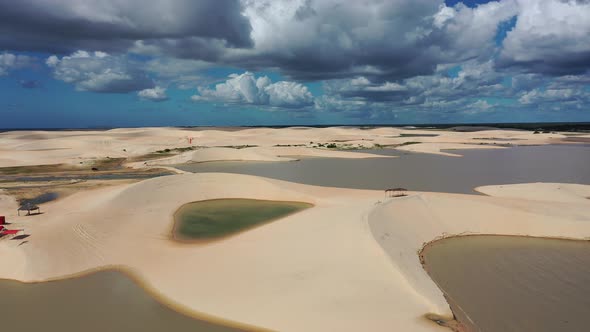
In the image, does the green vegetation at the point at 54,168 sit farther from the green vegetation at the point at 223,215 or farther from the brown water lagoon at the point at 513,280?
the brown water lagoon at the point at 513,280

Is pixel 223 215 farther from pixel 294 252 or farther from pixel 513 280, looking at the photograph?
pixel 513 280

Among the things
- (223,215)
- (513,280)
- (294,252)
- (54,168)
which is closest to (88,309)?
(294,252)

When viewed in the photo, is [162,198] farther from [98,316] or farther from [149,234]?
[98,316]

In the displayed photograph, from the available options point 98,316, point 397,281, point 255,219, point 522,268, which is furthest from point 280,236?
point 522,268

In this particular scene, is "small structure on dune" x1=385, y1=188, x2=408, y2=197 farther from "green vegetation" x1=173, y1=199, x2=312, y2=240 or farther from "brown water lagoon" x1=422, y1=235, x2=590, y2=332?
"brown water lagoon" x1=422, y1=235, x2=590, y2=332

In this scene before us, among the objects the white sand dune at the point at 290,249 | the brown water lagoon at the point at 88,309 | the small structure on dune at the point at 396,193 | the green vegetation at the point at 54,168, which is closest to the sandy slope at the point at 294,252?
the white sand dune at the point at 290,249

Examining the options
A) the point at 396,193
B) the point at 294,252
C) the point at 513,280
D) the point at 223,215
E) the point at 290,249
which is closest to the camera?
the point at 513,280
